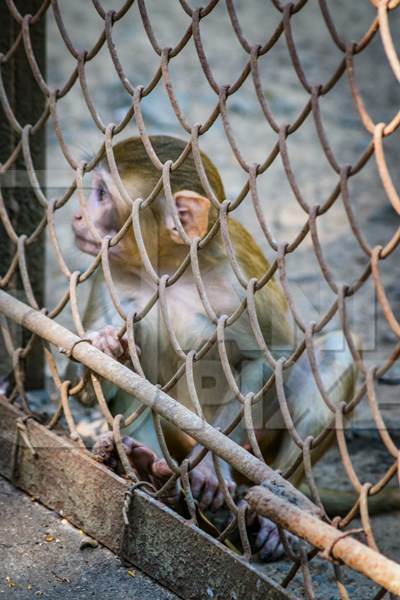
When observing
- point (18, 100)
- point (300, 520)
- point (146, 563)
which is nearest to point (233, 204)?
point (300, 520)

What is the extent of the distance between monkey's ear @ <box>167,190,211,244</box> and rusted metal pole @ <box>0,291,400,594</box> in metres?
0.57

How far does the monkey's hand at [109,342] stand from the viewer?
2.89 m

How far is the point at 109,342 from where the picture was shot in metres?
2.90

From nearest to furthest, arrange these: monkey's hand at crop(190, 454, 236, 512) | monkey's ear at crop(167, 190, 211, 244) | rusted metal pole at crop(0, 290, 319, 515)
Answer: rusted metal pole at crop(0, 290, 319, 515)
monkey's hand at crop(190, 454, 236, 512)
monkey's ear at crop(167, 190, 211, 244)

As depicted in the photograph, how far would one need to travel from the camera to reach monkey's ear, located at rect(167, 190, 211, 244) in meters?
3.20

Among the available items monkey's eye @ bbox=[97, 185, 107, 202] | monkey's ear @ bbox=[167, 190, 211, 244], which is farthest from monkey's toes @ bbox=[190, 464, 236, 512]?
monkey's eye @ bbox=[97, 185, 107, 202]

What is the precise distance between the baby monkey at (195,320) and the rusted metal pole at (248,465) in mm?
357

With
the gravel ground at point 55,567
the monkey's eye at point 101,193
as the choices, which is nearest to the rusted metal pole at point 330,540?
the gravel ground at point 55,567

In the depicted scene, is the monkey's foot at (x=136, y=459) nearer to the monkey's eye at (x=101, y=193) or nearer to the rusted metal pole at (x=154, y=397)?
the rusted metal pole at (x=154, y=397)

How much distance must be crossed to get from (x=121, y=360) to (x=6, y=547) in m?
0.61

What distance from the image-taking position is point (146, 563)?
2.57m

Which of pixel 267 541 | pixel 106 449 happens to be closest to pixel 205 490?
pixel 267 541

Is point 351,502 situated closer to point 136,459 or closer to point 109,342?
point 136,459

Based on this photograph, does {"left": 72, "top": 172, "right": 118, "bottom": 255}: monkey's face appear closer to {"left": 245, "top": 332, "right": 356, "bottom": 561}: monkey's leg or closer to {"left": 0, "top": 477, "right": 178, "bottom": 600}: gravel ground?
{"left": 245, "top": 332, "right": 356, "bottom": 561}: monkey's leg
